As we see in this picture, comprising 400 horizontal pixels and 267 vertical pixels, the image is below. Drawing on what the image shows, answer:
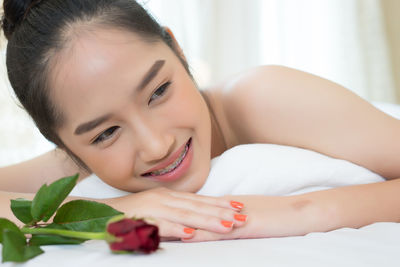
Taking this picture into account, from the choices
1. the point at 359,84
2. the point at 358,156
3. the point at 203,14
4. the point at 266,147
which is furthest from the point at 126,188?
the point at 359,84

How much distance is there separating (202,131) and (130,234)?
2.20ft

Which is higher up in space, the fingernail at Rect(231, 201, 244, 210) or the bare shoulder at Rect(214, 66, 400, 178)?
the bare shoulder at Rect(214, 66, 400, 178)

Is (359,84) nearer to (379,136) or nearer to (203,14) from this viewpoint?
(203,14)

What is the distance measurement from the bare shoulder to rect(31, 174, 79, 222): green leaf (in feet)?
2.40

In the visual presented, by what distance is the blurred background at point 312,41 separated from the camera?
2.80 metres

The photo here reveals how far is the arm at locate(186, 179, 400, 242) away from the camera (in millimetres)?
870

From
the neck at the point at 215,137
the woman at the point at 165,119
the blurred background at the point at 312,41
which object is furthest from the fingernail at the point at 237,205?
the blurred background at the point at 312,41

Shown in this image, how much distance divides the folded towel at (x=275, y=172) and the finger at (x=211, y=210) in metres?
0.17

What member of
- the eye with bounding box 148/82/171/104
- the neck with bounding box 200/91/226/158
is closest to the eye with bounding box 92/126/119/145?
the eye with bounding box 148/82/171/104

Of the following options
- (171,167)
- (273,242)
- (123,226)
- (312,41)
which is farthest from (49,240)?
(312,41)

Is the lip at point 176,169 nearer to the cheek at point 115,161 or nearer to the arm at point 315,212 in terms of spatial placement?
the cheek at point 115,161

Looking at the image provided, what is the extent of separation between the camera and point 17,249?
0.61 metres

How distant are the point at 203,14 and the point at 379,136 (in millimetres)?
1746

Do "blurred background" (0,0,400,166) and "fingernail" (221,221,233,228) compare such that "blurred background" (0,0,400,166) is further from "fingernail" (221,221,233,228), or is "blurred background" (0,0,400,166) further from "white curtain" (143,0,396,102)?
"fingernail" (221,221,233,228)
